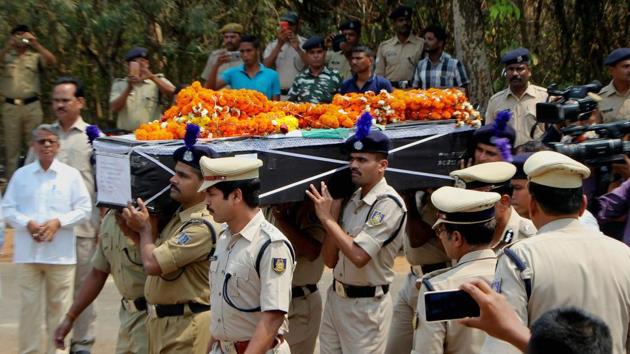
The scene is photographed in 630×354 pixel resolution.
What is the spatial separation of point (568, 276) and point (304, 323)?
136 inches

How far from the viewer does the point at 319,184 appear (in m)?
6.62

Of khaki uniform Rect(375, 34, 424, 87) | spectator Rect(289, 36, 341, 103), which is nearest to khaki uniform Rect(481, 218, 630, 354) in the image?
spectator Rect(289, 36, 341, 103)

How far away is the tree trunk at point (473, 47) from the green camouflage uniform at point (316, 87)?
1.62 metres

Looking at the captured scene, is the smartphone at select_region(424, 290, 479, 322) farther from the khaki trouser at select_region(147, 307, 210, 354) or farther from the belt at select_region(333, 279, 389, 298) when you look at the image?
the belt at select_region(333, 279, 389, 298)

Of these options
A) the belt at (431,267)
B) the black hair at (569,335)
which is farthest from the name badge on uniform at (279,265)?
the black hair at (569,335)

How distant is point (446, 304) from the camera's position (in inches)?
135

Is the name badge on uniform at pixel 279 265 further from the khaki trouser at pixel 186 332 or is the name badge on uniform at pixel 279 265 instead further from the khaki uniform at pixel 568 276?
the khaki uniform at pixel 568 276

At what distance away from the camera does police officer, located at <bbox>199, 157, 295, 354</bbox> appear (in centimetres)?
532

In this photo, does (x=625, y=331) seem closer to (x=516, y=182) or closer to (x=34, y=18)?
(x=516, y=182)

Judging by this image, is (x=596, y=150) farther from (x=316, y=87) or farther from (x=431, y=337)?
(x=316, y=87)

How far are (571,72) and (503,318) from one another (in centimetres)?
1079

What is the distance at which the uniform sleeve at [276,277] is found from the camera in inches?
205

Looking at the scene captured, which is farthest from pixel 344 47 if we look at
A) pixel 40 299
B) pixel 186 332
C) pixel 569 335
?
pixel 569 335

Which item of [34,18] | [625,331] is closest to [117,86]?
[34,18]
